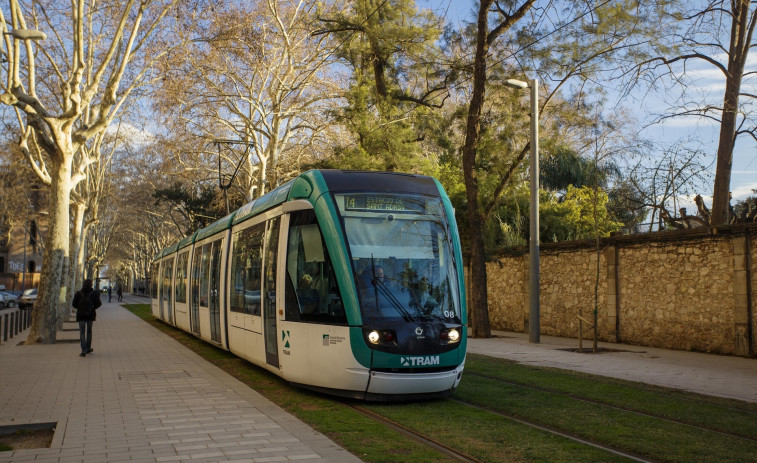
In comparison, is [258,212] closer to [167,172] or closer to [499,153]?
[499,153]

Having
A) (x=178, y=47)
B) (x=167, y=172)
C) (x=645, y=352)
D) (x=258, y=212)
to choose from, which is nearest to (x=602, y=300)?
A: (x=645, y=352)

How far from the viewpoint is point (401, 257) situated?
9641 mm

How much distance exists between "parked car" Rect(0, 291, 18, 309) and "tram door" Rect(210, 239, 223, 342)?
41.6 meters

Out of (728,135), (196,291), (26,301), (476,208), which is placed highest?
(728,135)

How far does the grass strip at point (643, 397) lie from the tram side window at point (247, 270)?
13.4ft

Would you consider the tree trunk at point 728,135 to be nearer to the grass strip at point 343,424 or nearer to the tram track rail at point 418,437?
the grass strip at point 343,424

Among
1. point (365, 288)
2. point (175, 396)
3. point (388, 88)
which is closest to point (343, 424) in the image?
point (365, 288)

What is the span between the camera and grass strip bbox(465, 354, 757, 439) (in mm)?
8391

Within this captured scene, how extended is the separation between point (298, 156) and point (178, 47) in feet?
44.0

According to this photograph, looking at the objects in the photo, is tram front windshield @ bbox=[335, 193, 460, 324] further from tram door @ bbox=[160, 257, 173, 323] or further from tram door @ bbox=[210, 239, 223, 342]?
tram door @ bbox=[160, 257, 173, 323]

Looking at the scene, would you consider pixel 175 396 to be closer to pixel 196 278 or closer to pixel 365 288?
pixel 365 288

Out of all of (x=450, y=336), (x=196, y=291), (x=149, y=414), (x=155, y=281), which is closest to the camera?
(x=149, y=414)

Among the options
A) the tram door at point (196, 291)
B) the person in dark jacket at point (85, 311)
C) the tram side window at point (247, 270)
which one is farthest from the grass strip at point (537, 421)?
the tram door at point (196, 291)

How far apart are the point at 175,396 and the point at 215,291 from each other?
638cm
